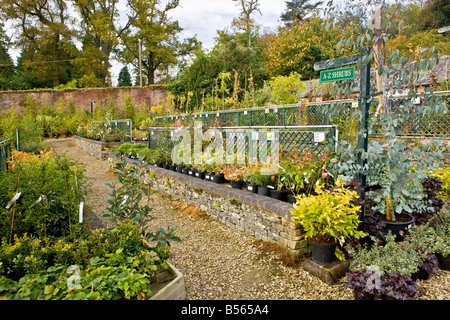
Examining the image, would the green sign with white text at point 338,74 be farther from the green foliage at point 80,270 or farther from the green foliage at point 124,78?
the green foliage at point 124,78

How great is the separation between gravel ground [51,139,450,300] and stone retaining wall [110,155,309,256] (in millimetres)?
126

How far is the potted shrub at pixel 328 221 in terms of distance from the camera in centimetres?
252

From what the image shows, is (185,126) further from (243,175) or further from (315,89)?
(315,89)

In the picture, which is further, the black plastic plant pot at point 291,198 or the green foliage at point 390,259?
the black plastic plant pot at point 291,198

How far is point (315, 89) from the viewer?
9664 mm

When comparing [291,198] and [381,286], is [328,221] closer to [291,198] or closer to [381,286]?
[381,286]

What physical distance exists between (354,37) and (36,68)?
24.9 m

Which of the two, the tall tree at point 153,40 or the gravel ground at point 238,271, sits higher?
the tall tree at point 153,40

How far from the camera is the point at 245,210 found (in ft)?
12.1

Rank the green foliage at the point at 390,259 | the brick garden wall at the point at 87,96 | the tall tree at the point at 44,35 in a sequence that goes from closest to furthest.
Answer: the green foliage at the point at 390,259 < the brick garden wall at the point at 87,96 < the tall tree at the point at 44,35

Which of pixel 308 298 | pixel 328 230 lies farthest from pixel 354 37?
pixel 308 298

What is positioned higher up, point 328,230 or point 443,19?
point 443,19

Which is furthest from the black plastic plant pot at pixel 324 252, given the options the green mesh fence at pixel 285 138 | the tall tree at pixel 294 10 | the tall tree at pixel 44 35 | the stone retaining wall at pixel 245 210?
the tall tree at pixel 294 10

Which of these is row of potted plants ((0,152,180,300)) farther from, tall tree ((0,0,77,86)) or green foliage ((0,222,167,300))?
tall tree ((0,0,77,86))
